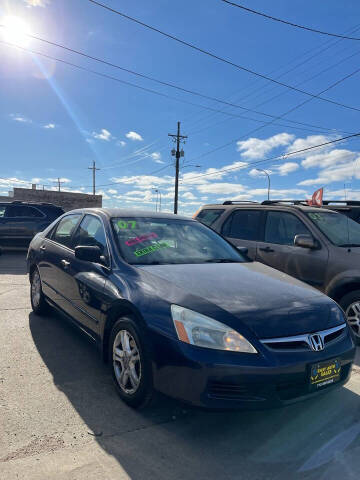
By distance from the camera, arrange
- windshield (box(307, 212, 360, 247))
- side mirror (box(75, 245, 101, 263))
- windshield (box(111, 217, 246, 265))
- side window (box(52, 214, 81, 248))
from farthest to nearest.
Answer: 1. windshield (box(307, 212, 360, 247))
2. side window (box(52, 214, 81, 248))
3. windshield (box(111, 217, 246, 265))
4. side mirror (box(75, 245, 101, 263))

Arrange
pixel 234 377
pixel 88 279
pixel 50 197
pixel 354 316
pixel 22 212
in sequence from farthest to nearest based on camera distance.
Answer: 1. pixel 50 197
2. pixel 22 212
3. pixel 354 316
4. pixel 88 279
5. pixel 234 377

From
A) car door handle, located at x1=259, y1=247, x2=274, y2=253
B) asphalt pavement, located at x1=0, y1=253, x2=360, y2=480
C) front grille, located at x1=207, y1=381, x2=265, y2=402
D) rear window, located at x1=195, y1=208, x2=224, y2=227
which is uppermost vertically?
rear window, located at x1=195, y1=208, x2=224, y2=227

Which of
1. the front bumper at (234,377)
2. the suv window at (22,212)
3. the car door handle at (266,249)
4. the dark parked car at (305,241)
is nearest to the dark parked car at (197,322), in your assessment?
the front bumper at (234,377)

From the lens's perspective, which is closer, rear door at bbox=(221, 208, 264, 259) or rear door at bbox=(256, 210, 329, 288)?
rear door at bbox=(256, 210, 329, 288)

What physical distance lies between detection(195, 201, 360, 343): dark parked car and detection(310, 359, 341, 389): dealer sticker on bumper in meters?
2.07

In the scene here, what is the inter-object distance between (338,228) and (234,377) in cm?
379

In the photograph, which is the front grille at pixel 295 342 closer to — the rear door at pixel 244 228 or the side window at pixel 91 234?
the side window at pixel 91 234

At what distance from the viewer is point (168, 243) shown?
3.65 metres

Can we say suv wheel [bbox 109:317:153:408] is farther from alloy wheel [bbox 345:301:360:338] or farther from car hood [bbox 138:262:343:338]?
alloy wheel [bbox 345:301:360:338]

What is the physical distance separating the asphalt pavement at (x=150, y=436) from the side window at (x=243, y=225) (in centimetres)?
300

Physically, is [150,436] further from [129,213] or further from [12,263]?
[12,263]

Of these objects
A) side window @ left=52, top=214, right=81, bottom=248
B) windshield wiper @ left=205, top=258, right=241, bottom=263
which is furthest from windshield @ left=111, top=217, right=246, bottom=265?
side window @ left=52, top=214, right=81, bottom=248

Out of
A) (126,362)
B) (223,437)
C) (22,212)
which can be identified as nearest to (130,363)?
(126,362)

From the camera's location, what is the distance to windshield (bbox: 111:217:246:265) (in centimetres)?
336
